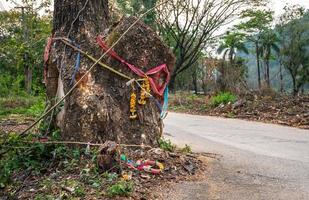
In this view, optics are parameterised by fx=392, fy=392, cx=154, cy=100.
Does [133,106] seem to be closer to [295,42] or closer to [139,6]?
[139,6]

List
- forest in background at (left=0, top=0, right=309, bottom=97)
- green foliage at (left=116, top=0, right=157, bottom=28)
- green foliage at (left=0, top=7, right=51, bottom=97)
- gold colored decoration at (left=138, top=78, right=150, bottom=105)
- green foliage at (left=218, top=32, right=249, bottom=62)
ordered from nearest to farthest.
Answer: gold colored decoration at (left=138, top=78, right=150, bottom=105)
green foliage at (left=0, top=7, right=51, bottom=97)
forest in background at (left=0, top=0, right=309, bottom=97)
green foliage at (left=116, top=0, right=157, bottom=28)
green foliage at (left=218, top=32, right=249, bottom=62)

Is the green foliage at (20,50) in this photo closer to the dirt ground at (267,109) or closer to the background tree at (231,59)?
the dirt ground at (267,109)

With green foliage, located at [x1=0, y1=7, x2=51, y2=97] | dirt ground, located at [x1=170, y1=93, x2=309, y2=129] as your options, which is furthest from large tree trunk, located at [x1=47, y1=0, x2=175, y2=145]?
dirt ground, located at [x1=170, y1=93, x2=309, y2=129]

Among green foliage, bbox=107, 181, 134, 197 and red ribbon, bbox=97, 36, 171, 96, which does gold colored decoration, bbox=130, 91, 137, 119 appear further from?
green foliage, bbox=107, 181, 134, 197

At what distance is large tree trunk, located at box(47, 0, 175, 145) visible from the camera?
4840 mm

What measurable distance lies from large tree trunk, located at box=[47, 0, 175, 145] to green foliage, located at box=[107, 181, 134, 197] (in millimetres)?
1272

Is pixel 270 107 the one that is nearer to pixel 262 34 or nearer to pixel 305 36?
pixel 305 36

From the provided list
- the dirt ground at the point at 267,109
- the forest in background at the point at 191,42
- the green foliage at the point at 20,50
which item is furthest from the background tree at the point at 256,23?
the green foliage at the point at 20,50

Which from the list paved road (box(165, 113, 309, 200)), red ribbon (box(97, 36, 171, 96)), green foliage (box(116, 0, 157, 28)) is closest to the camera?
paved road (box(165, 113, 309, 200))

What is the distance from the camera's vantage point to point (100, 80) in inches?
198

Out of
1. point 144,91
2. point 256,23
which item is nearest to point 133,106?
point 144,91

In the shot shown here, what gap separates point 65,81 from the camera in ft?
16.8

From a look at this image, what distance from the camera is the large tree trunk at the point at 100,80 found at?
484cm

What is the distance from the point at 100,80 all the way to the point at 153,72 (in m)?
0.74
